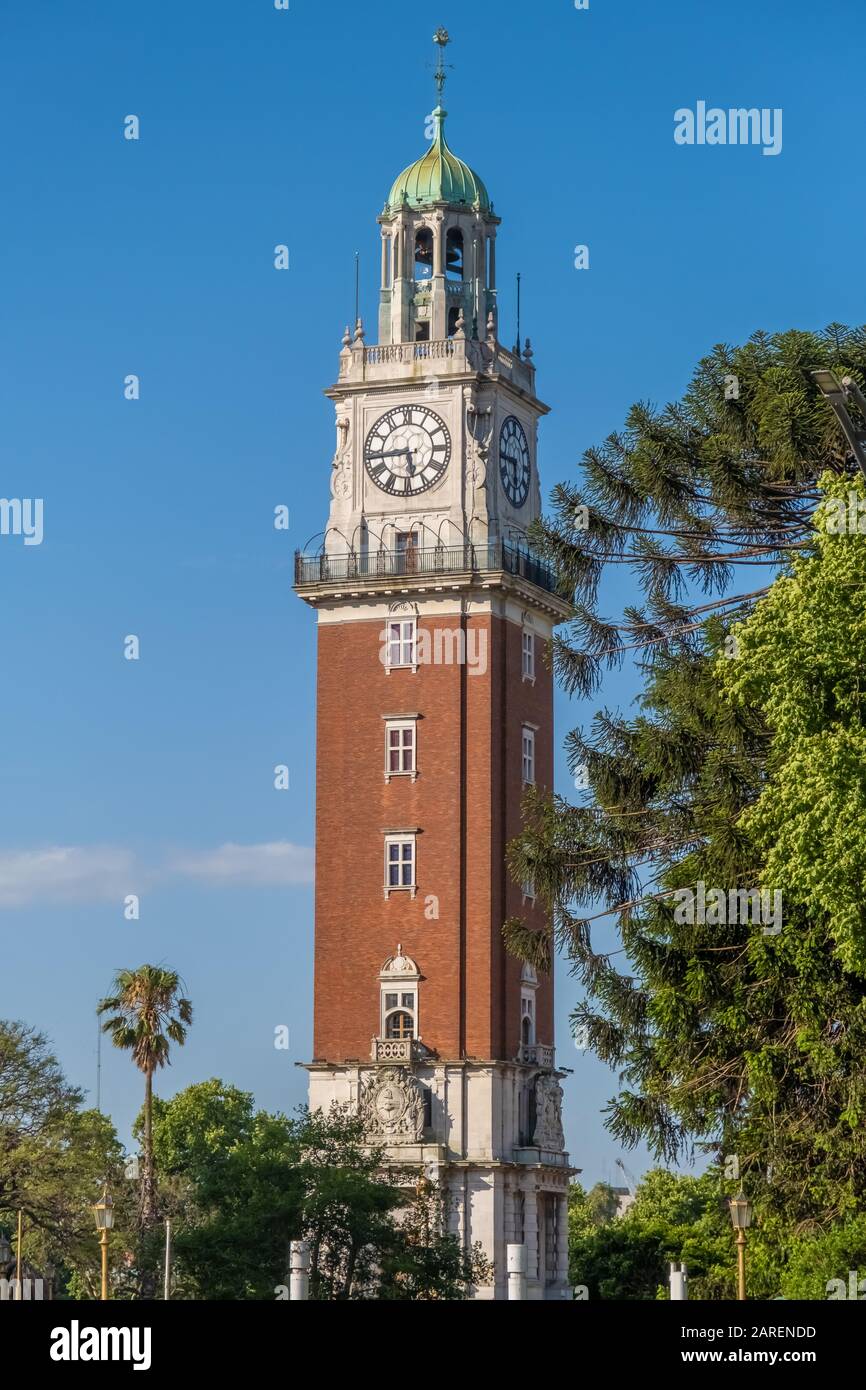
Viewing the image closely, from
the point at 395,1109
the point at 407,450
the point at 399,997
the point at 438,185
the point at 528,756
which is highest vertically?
the point at 438,185

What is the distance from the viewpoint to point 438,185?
10088 cm

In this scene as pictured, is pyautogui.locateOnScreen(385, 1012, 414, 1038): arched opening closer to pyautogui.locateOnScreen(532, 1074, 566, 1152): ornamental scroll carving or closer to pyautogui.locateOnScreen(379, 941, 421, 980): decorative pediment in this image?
pyautogui.locateOnScreen(379, 941, 421, 980): decorative pediment

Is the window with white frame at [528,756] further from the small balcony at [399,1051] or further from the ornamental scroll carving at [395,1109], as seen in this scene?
the ornamental scroll carving at [395,1109]

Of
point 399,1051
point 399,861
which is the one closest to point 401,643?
point 399,861

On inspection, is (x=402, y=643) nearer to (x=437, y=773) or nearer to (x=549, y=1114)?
(x=437, y=773)

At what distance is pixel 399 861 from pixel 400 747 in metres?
4.44

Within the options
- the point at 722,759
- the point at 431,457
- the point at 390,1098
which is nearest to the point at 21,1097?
the point at 390,1098

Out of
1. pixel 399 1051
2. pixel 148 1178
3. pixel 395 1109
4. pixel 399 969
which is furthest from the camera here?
pixel 148 1178

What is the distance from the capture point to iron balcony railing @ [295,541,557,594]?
93.2 metres

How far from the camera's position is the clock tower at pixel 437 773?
294 feet

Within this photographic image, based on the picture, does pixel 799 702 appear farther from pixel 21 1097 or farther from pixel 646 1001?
pixel 21 1097

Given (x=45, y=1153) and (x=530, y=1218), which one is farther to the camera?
(x=530, y=1218)

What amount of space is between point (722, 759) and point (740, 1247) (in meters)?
9.67
